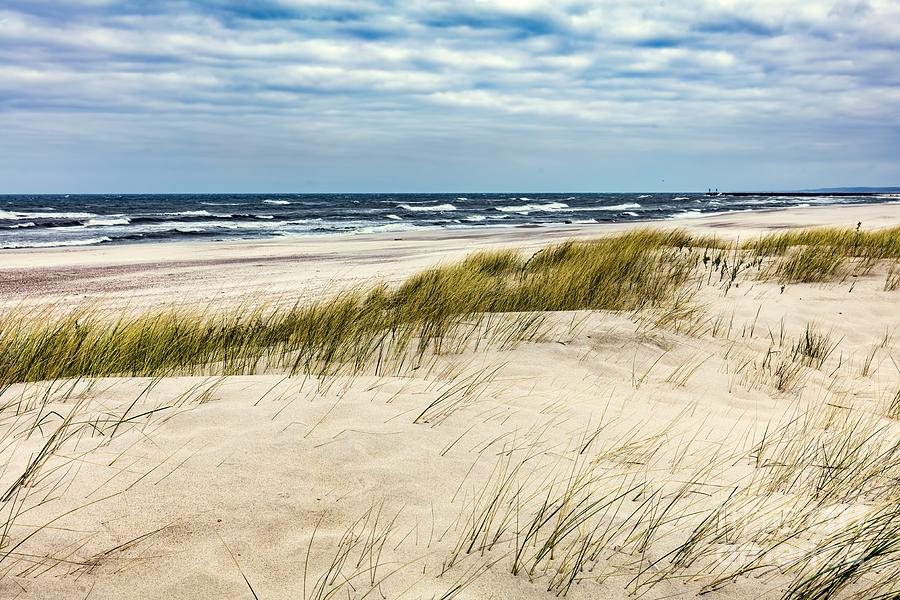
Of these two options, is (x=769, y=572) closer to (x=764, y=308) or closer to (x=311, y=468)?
(x=311, y=468)

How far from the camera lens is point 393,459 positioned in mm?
2758

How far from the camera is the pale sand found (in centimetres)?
197

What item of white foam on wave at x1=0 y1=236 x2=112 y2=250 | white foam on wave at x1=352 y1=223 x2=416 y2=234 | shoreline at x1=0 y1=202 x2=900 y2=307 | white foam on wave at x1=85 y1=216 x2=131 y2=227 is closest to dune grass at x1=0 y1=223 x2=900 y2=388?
shoreline at x1=0 y1=202 x2=900 y2=307

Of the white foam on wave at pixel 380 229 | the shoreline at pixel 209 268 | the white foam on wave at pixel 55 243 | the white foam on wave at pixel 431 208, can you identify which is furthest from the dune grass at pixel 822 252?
the white foam on wave at pixel 431 208

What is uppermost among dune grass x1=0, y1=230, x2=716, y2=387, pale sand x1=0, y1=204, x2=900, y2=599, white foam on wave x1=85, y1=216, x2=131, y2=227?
white foam on wave x1=85, y1=216, x2=131, y2=227

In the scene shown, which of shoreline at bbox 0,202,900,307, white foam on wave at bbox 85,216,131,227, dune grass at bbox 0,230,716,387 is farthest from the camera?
white foam on wave at bbox 85,216,131,227

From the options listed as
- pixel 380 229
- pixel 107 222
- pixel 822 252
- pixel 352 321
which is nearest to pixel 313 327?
pixel 352 321

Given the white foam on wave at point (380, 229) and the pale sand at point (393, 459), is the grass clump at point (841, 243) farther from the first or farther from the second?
the white foam on wave at point (380, 229)

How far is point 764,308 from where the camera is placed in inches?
282

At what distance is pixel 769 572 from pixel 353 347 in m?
3.47

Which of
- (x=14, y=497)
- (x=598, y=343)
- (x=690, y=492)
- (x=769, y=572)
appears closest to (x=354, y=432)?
(x=14, y=497)

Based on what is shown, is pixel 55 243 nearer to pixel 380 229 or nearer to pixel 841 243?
pixel 380 229

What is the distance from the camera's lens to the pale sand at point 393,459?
6.47 ft

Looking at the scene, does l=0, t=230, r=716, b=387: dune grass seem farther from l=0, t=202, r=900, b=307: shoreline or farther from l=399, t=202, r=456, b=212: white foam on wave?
l=399, t=202, r=456, b=212: white foam on wave
